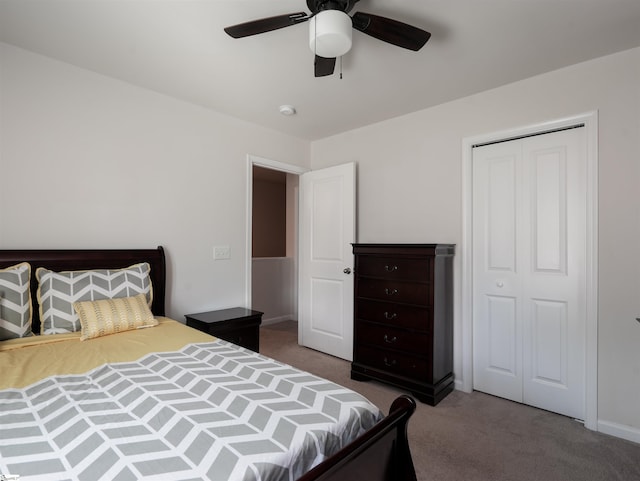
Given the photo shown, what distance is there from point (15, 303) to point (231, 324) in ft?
4.44

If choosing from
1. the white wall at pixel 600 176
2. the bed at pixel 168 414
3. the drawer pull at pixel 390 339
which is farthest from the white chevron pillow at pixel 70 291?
the white wall at pixel 600 176

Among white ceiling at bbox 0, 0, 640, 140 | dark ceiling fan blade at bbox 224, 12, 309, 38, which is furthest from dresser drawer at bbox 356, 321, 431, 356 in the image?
dark ceiling fan blade at bbox 224, 12, 309, 38

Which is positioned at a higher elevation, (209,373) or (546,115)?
(546,115)

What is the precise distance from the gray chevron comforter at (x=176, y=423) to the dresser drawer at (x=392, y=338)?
1474mm

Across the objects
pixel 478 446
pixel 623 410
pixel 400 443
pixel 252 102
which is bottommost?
pixel 478 446

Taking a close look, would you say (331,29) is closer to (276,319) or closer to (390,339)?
(390,339)

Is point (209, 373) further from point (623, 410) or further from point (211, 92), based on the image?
point (623, 410)

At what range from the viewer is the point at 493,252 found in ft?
8.85

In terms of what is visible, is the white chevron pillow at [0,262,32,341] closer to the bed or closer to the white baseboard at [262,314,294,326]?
the bed

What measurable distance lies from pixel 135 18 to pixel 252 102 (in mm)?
1168

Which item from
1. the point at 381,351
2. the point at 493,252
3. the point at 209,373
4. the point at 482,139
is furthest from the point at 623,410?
the point at 209,373

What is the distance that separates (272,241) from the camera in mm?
7145

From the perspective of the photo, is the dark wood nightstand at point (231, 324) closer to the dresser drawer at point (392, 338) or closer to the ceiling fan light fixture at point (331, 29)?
the dresser drawer at point (392, 338)

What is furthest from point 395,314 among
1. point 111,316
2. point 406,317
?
point 111,316
